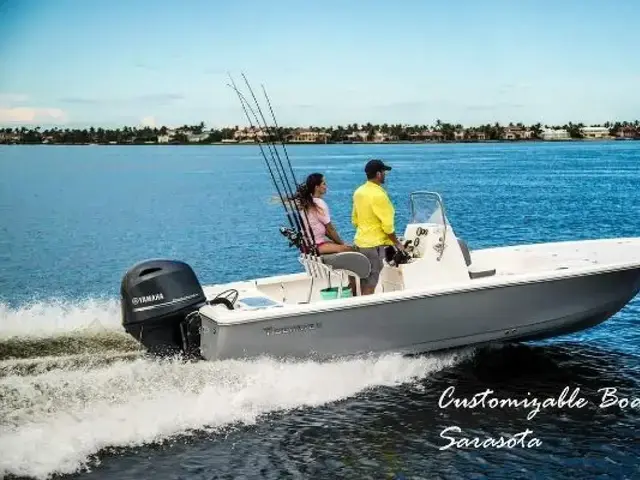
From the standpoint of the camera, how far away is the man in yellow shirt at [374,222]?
30.7 feet

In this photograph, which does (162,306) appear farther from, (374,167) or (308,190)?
(374,167)

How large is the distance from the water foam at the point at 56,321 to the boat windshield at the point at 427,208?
376cm

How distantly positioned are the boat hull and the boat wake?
19cm

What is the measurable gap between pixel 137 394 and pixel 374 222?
10.4ft

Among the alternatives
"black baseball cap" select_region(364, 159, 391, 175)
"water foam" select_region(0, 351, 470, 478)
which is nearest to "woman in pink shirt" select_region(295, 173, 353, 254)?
"black baseball cap" select_region(364, 159, 391, 175)

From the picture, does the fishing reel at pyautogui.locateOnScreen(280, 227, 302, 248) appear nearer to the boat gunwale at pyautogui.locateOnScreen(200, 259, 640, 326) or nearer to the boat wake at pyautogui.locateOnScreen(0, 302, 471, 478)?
the boat gunwale at pyautogui.locateOnScreen(200, 259, 640, 326)

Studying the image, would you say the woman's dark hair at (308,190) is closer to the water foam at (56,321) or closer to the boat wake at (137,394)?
the boat wake at (137,394)

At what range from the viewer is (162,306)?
8453mm

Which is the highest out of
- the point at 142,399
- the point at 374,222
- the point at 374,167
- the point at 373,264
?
the point at 374,167

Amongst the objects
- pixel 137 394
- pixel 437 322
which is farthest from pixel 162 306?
pixel 437 322

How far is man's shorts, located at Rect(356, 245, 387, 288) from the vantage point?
941cm

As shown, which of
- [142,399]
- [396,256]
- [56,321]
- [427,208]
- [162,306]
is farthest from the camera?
[56,321]

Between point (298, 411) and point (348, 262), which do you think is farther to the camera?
point (348, 262)

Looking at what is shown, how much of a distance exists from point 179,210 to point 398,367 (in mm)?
28891
